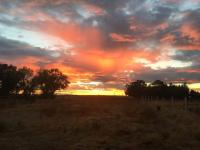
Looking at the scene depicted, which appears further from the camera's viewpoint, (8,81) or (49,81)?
(49,81)

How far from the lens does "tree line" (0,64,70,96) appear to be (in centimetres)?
9750

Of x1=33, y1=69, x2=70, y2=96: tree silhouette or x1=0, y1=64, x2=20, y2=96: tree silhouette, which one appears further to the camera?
x1=33, y1=69, x2=70, y2=96: tree silhouette

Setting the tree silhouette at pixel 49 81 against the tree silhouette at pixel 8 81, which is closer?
the tree silhouette at pixel 8 81

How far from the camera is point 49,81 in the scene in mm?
119000

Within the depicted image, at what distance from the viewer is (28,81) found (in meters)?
107

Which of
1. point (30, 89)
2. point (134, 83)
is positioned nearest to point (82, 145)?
point (30, 89)

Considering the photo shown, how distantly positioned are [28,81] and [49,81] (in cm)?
1282

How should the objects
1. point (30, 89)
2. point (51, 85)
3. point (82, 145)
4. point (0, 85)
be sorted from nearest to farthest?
point (82, 145)
point (0, 85)
point (30, 89)
point (51, 85)

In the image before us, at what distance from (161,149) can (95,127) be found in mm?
7800

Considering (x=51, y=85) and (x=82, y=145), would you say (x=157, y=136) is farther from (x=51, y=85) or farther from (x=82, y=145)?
(x=51, y=85)

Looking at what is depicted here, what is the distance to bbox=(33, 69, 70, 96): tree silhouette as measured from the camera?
118m

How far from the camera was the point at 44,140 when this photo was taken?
55.8 ft

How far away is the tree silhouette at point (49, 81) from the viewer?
386ft

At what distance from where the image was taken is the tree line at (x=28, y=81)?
320ft
